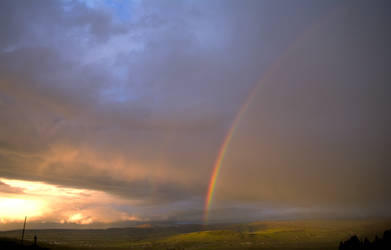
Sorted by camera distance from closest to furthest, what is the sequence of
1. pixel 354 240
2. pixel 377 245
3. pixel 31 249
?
pixel 31 249, pixel 377 245, pixel 354 240

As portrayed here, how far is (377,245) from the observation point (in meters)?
134

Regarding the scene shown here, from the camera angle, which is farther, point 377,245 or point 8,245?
point 377,245

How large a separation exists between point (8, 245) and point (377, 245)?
522 ft

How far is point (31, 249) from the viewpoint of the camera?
119 m

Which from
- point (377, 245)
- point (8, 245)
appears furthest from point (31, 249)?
point (377, 245)

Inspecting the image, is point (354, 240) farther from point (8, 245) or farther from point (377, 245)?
point (8, 245)

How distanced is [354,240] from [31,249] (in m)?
147

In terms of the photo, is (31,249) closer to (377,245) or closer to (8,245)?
(8,245)

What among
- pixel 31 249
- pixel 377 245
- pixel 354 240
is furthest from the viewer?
pixel 354 240

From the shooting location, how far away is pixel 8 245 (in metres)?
124

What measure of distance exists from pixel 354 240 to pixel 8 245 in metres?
159

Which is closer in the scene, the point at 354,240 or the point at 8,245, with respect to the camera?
the point at 8,245

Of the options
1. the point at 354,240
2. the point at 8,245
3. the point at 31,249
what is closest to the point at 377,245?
the point at 354,240

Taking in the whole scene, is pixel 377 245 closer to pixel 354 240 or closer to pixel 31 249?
pixel 354 240
